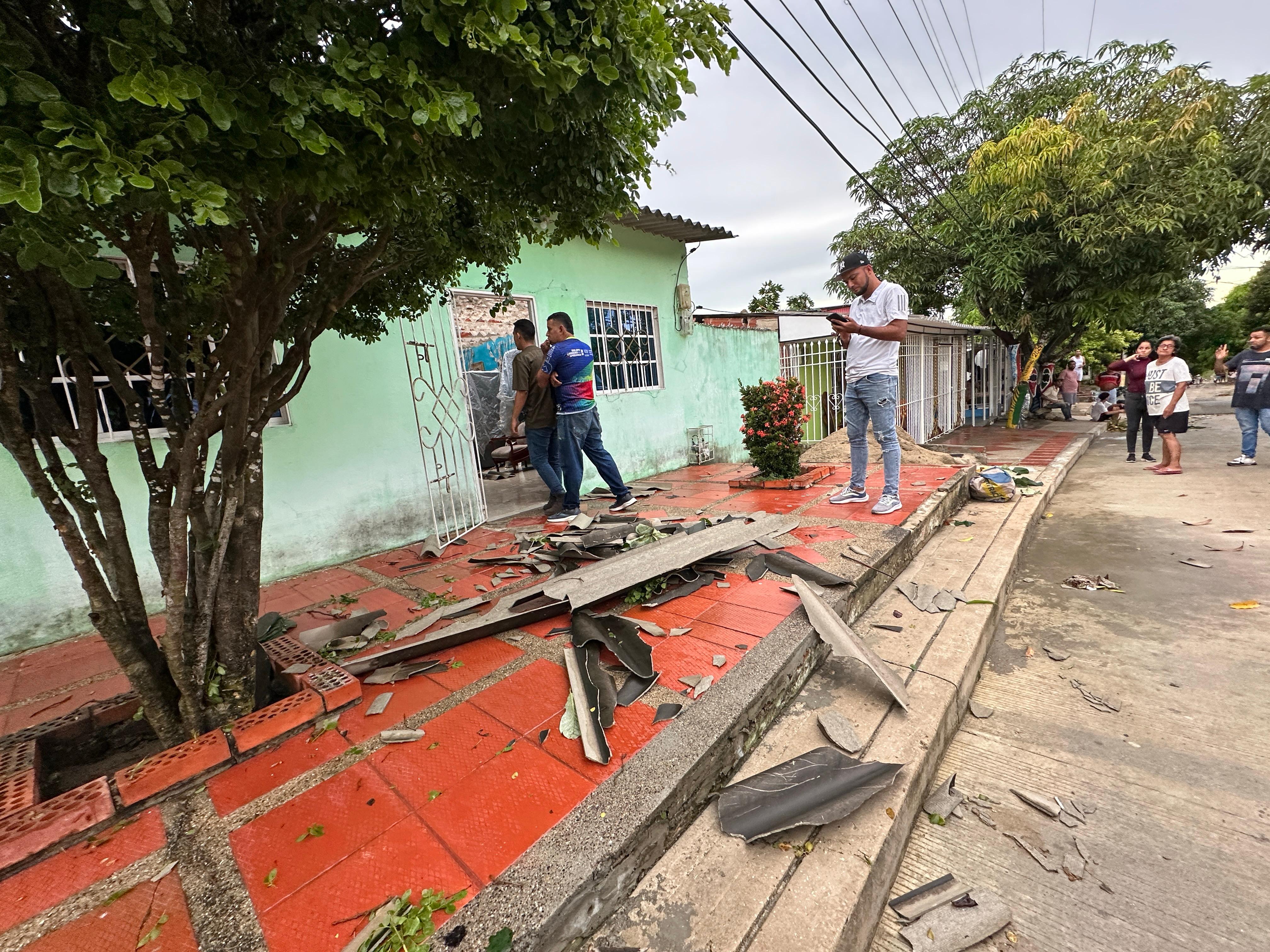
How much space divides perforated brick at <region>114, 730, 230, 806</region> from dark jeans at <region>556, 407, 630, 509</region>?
3.46 meters

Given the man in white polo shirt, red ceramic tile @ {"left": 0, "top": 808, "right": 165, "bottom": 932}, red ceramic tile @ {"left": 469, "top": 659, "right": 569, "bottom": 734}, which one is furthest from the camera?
the man in white polo shirt

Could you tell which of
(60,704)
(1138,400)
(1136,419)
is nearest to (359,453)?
(60,704)

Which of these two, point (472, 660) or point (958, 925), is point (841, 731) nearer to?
point (958, 925)

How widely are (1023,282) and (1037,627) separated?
1123cm

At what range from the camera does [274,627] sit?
2873mm

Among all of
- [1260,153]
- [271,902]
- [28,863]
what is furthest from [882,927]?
[1260,153]

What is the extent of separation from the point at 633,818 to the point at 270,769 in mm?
1387

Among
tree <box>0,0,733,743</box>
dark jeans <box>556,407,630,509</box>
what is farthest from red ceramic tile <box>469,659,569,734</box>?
dark jeans <box>556,407,630,509</box>

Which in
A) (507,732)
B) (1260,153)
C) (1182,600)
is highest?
(1260,153)

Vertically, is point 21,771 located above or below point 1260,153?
below

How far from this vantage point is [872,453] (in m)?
7.79

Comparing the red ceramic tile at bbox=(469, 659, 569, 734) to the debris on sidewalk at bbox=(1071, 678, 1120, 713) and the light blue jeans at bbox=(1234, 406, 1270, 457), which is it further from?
the light blue jeans at bbox=(1234, 406, 1270, 457)

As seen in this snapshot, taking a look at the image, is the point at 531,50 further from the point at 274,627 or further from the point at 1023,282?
the point at 1023,282

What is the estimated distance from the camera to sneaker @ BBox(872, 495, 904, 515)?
14.7 feet
